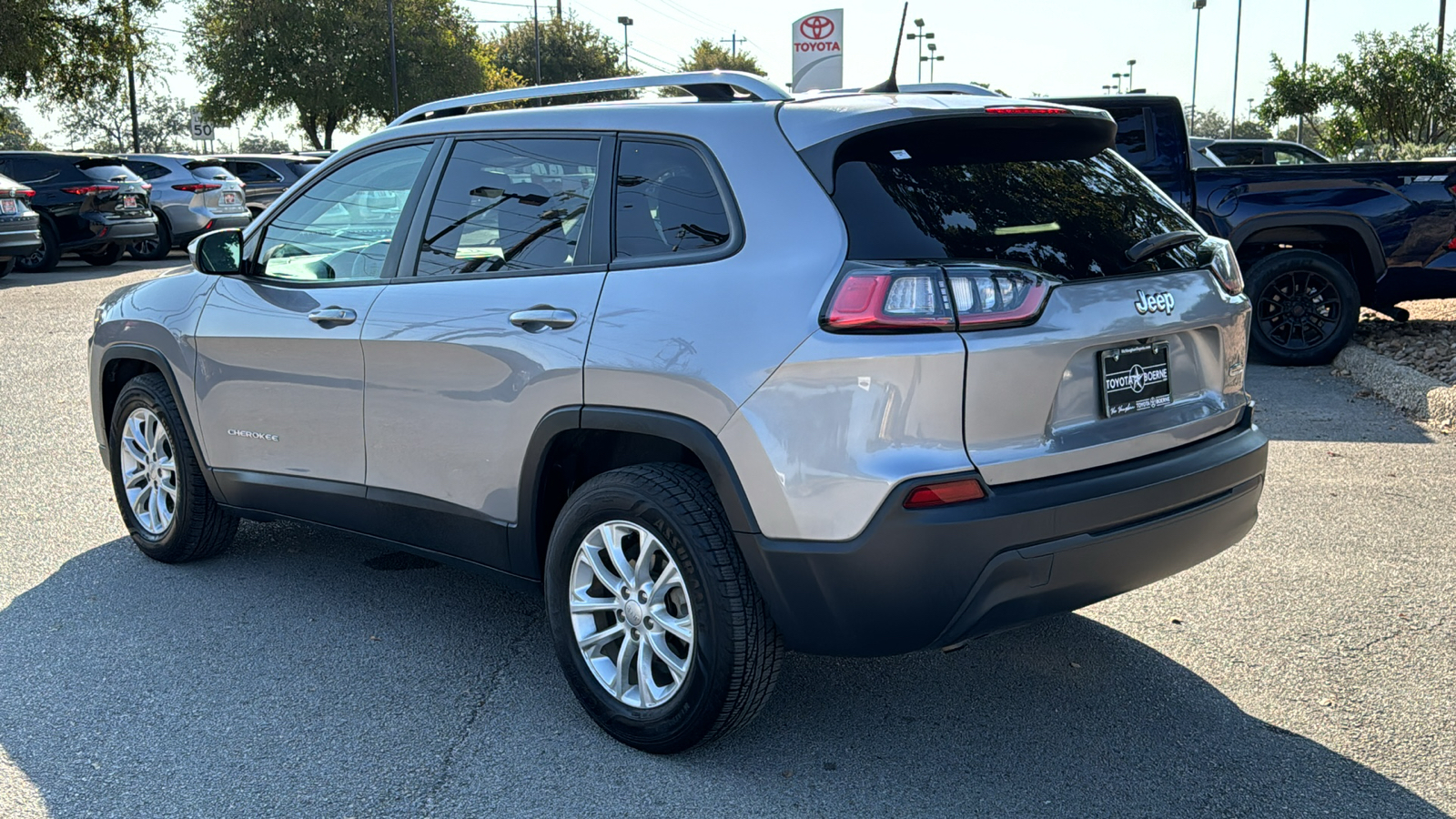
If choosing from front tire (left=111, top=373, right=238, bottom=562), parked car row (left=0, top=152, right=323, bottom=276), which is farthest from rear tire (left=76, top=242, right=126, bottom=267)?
front tire (left=111, top=373, right=238, bottom=562)

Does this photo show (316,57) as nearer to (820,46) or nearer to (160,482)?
(820,46)

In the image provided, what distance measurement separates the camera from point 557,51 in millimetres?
72812

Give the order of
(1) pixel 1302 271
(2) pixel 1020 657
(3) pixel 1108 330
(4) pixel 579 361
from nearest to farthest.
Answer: (3) pixel 1108 330, (4) pixel 579 361, (2) pixel 1020 657, (1) pixel 1302 271

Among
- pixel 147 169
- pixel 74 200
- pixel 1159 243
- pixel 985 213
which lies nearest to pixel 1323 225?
pixel 1159 243

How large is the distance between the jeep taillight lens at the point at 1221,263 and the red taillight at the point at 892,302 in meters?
1.05

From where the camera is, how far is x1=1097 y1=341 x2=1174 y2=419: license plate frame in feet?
10.5

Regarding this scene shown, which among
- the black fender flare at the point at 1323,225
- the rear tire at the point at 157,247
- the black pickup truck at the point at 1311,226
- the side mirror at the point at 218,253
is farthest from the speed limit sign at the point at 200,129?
the side mirror at the point at 218,253

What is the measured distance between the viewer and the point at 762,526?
3.10m

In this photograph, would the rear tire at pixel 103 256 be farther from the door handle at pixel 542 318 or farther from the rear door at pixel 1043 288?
the rear door at pixel 1043 288

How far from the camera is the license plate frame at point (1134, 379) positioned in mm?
3191

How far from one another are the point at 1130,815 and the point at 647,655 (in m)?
1.30

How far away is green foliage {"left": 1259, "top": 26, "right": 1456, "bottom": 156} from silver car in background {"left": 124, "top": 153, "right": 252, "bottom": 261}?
82.3 feet

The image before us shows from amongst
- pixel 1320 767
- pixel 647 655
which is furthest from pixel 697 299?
pixel 1320 767

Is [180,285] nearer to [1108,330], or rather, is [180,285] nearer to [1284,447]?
[1108,330]
